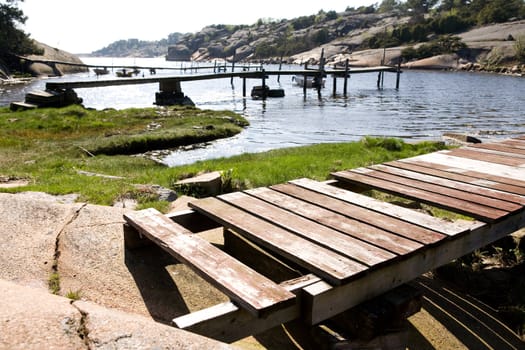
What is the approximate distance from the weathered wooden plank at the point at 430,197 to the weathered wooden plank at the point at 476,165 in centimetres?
140

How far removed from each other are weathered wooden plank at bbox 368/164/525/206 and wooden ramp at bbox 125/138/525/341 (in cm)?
1

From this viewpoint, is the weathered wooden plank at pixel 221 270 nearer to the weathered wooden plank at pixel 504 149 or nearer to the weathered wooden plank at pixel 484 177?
the weathered wooden plank at pixel 484 177

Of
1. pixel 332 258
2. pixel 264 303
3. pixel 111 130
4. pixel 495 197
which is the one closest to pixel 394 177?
pixel 495 197

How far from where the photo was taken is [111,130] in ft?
64.5

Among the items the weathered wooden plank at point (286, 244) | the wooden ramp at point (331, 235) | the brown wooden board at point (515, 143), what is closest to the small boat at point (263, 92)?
the brown wooden board at point (515, 143)

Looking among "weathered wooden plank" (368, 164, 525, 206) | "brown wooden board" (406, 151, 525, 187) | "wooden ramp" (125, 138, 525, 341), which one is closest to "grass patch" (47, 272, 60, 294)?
"wooden ramp" (125, 138, 525, 341)

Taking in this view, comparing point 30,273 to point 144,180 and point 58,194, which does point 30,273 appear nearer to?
point 58,194

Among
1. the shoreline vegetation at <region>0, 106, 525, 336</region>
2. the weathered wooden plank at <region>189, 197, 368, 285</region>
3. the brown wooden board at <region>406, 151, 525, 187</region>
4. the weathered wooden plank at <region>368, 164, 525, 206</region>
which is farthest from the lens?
the shoreline vegetation at <region>0, 106, 525, 336</region>

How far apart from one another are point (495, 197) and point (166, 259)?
3.46 meters

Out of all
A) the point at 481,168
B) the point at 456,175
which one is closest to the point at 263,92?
the point at 481,168

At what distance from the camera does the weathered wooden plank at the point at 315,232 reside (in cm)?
336

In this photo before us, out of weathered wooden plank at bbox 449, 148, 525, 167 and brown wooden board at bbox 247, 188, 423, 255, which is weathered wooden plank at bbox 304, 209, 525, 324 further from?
weathered wooden plank at bbox 449, 148, 525, 167

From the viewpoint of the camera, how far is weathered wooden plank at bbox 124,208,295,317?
2.73 metres

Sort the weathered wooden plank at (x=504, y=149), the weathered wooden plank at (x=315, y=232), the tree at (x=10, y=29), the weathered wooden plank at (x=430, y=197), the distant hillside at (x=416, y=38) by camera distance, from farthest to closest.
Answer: the distant hillside at (x=416, y=38) < the tree at (x=10, y=29) < the weathered wooden plank at (x=504, y=149) < the weathered wooden plank at (x=430, y=197) < the weathered wooden plank at (x=315, y=232)
